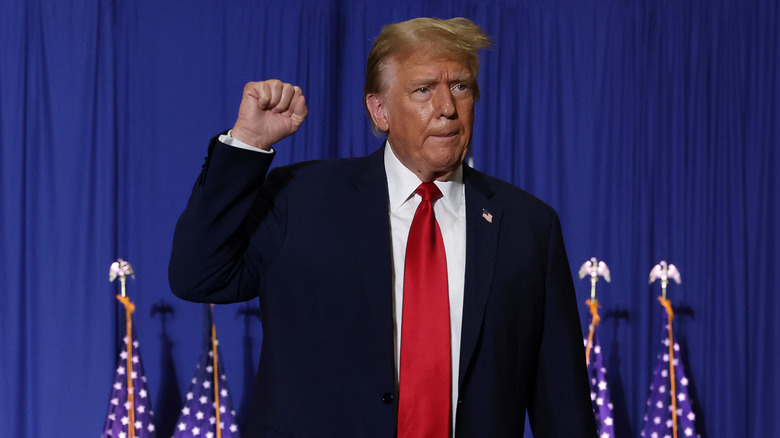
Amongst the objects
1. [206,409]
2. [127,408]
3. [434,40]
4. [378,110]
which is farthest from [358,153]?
[434,40]

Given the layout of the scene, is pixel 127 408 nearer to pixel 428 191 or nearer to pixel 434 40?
pixel 428 191

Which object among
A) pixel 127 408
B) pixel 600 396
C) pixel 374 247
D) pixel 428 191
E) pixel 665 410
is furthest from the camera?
pixel 665 410

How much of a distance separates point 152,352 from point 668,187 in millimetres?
3322

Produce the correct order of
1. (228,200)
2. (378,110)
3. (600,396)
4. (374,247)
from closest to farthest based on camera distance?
(228,200)
(374,247)
(378,110)
(600,396)

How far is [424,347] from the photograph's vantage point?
149cm

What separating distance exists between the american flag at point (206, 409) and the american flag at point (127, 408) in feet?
0.59

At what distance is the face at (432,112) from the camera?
158 centimetres

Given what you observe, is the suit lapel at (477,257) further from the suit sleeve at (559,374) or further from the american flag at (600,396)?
the american flag at (600,396)

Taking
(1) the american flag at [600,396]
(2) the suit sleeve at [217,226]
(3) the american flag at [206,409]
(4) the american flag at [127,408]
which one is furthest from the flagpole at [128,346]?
(2) the suit sleeve at [217,226]

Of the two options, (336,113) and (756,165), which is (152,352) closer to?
(336,113)

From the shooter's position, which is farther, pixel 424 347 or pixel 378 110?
pixel 378 110

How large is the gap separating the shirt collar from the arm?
0.89 ft

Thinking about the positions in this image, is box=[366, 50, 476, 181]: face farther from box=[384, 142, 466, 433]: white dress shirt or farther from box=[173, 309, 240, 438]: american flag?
box=[173, 309, 240, 438]: american flag

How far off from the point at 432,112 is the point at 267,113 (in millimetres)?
315
